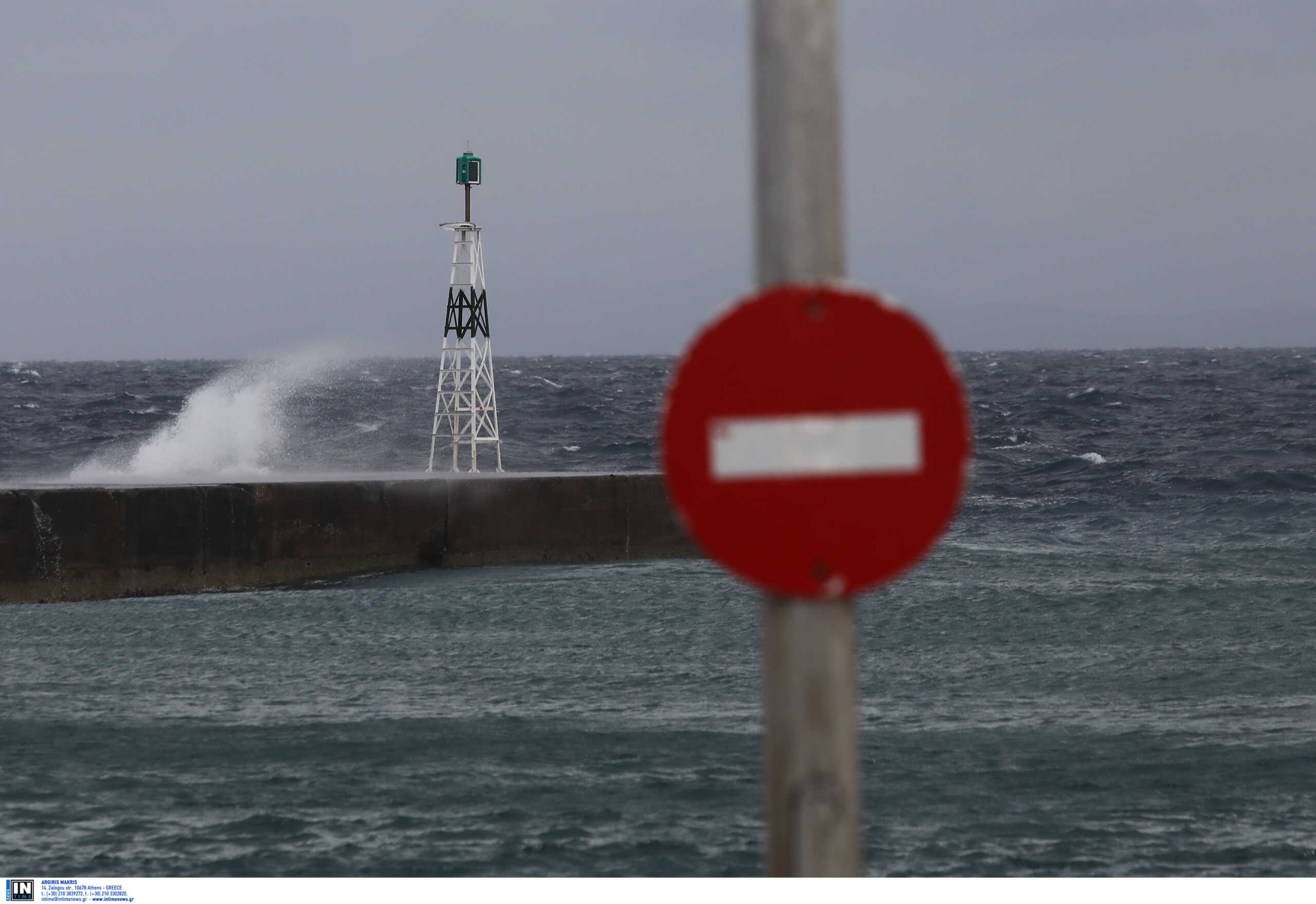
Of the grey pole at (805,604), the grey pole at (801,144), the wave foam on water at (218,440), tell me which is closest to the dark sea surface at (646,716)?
the wave foam on water at (218,440)

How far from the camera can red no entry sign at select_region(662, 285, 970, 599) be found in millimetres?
2287

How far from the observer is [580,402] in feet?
179

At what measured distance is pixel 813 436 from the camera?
2287 mm

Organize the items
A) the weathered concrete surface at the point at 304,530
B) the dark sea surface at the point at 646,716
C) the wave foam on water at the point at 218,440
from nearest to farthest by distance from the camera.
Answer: the dark sea surface at the point at 646,716
the weathered concrete surface at the point at 304,530
the wave foam on water at the point at 218,440

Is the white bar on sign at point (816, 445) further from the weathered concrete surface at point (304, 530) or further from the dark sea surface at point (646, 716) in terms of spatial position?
the weathered concrete surface at point (304, 530)

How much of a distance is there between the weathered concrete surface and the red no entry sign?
680 inches

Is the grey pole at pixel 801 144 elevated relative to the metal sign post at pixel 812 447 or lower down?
elevated

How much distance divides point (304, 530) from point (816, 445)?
18.0 metres

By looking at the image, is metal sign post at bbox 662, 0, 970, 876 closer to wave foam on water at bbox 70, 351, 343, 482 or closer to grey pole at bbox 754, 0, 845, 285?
grey pole at bbox 754, 0, 845, 285

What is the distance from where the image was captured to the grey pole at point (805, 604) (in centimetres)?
230

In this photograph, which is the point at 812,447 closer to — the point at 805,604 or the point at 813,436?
the point at 813,436

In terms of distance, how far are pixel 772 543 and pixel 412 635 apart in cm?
1396

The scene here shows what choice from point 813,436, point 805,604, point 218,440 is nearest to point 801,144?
point 813,436

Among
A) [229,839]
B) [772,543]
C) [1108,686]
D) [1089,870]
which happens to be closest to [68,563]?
[229,839]
